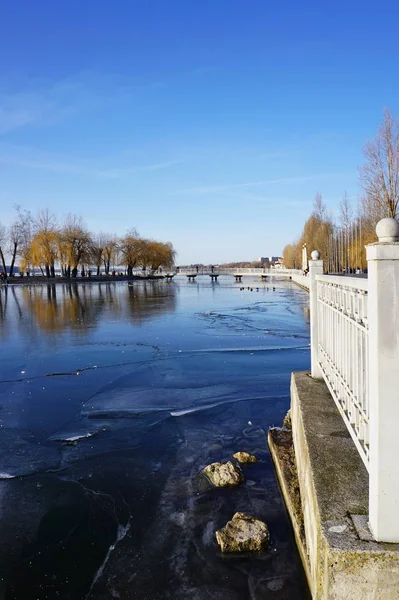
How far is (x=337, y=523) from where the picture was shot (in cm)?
263

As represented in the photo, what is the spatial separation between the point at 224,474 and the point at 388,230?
11.9 ft

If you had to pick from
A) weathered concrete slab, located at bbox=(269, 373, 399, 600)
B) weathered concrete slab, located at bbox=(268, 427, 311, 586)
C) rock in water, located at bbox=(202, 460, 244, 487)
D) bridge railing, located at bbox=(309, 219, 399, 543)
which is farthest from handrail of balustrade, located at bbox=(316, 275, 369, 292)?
rock in water, located at bbox=(202, 460, 244, 487)

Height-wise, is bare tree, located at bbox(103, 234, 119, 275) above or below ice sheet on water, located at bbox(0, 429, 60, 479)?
above

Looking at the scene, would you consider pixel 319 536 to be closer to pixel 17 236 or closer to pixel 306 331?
pixel 306 331

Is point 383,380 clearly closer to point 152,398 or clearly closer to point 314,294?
point 314,294

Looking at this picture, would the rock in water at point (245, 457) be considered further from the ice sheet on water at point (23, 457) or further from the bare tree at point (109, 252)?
Answer: the bare tree at point (109, 252)

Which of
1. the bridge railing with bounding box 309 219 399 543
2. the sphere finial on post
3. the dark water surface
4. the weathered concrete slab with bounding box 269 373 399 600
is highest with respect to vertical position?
the sphere finial on post

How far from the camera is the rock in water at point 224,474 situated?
4820 mm

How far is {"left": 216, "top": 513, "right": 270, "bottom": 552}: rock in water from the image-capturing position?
3736 mm

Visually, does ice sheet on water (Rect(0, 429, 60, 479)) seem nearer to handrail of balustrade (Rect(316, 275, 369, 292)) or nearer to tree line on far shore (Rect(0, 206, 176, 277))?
handrail of balustrade (Rect(316, 275, 369, 292))

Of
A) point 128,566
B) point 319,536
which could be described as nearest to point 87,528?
point 128,566

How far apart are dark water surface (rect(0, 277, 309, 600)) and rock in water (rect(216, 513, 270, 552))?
0.09m

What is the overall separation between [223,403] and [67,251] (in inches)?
2624

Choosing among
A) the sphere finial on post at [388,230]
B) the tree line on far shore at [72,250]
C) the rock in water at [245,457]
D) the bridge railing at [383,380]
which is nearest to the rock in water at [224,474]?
the rock in water at [245,457]
